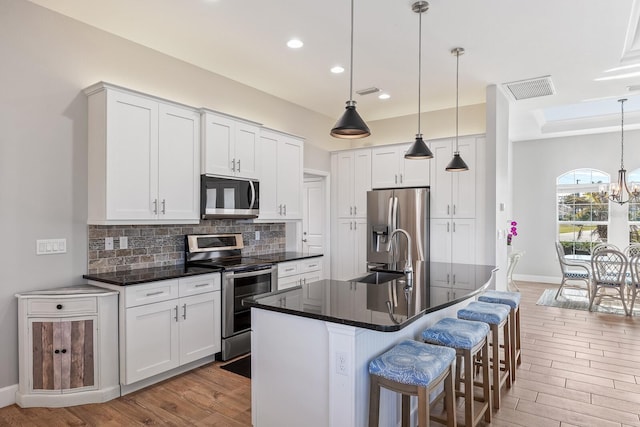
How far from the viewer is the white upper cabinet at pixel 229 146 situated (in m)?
3.85

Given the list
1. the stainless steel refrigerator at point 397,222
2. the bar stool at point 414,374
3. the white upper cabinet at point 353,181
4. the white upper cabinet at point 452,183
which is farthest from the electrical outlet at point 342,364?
the white upper cabinet at point 353,181

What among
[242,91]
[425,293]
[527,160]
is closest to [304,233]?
[242,91]

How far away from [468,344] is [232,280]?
2.28m

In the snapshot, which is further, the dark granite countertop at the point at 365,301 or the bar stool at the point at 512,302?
the bar stool at the point at 512,302

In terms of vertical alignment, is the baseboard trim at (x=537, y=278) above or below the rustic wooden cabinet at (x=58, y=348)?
below

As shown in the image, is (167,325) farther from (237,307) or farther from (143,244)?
(143,244)

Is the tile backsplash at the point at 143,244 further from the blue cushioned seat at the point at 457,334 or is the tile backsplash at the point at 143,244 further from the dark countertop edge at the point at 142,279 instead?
the blue cushioned seat at the point at 457,334

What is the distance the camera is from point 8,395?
2811mm

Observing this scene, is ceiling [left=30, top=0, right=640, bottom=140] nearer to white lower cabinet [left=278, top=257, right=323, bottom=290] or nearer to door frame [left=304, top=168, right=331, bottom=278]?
door frame [left=304, top=168, right=331, bottom=278]

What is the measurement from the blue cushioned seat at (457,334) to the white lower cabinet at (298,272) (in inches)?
85.7

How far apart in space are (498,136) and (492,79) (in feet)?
2.30

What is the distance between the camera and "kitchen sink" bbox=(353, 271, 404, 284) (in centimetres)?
300

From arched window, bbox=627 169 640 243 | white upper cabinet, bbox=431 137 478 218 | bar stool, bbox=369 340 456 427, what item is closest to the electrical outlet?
bar stool, bbox=369 340 456 427

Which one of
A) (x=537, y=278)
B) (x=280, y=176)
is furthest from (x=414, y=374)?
(x=537, y=278)
